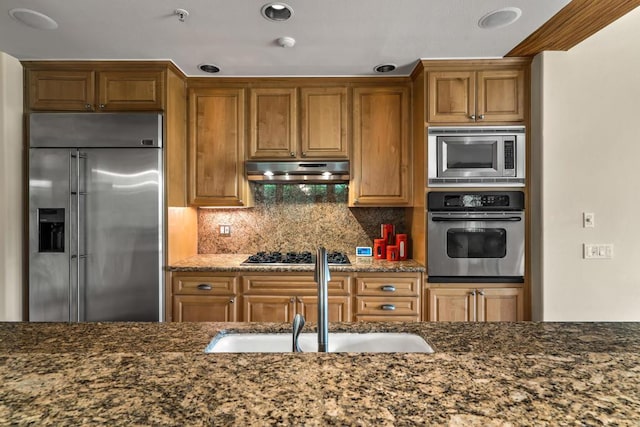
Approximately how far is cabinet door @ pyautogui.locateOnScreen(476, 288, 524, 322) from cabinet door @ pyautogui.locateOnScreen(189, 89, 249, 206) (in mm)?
2139

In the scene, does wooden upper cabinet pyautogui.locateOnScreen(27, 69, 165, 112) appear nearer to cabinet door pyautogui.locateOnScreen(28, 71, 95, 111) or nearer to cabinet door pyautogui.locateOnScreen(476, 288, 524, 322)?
cabinet door pyautogui.locateOnScreen(28, 71, 95, 111)

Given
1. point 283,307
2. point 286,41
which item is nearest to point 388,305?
point 283,307

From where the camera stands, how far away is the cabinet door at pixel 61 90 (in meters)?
2.69

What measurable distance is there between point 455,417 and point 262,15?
7.20 feet

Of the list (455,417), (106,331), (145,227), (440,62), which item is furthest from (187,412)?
(440,62)

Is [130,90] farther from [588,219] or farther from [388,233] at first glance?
[588,219]

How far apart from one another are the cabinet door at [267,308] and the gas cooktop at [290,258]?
287 millimetres

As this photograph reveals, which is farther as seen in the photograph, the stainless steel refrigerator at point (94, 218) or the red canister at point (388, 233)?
the red canister at point (388, 233)

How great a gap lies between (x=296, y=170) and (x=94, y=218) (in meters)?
1.61

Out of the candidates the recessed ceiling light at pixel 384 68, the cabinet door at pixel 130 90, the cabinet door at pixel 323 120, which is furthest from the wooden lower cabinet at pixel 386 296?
the cabinet door at pixel 130 90

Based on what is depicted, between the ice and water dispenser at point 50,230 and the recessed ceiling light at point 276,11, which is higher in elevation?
the recessed ceiling light at point 276,11

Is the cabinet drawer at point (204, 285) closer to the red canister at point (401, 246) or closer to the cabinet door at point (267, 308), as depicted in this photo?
the cabinet door at point (267, 308)

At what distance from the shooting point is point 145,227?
2646 millimetres

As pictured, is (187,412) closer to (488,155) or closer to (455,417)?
(455,417)
